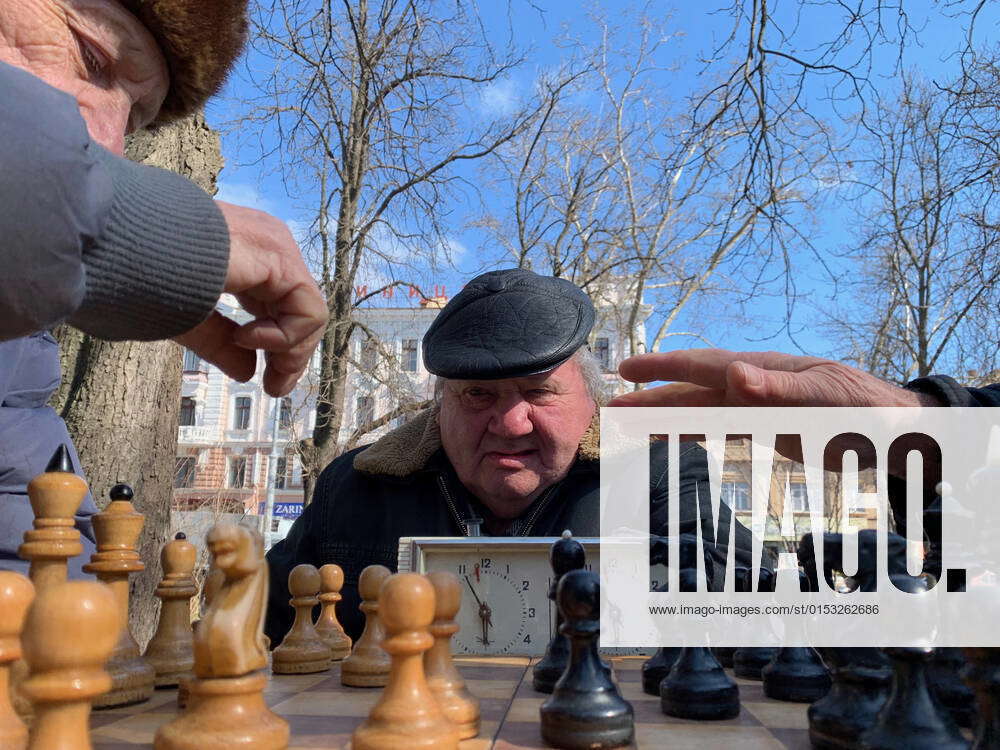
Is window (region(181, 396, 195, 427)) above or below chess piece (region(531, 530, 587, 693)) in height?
above

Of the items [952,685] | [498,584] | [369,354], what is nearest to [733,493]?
[369,354]

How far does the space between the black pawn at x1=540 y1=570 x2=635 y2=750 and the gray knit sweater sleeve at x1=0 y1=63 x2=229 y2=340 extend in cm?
58

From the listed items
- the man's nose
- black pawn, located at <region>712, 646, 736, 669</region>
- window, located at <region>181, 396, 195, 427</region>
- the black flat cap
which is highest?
window, located at <region>181, 396, 195, 427</region>

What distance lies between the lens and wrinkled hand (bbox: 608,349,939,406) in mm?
1641

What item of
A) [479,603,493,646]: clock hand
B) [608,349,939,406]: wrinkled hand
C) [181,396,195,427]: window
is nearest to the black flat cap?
[608,349,939,406]: wrinkled hand

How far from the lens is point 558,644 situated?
119 cm

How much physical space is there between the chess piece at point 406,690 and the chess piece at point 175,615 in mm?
584

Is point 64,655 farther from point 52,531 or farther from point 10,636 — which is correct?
point 52,531

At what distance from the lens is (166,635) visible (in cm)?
131

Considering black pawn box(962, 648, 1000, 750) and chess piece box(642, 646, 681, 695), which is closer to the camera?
black pawn box(962, 648, 1000, 750)

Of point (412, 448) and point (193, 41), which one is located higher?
point (193, 41)

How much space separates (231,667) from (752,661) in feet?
2.94

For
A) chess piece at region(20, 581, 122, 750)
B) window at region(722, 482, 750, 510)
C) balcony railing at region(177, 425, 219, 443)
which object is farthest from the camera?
balcony railing at region(177, 425, 219, 443)

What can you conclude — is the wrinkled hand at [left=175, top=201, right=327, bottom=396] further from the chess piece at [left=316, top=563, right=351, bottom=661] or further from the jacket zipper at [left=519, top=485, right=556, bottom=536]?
the jacket zipper at [left=519, top=485, right=556, bottom=536]
